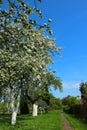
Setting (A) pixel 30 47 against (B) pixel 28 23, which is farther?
(A) pixel 30 47

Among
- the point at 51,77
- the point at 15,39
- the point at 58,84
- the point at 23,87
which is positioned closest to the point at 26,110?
the point at 58,84

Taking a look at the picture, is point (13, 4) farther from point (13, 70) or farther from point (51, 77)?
point (51, 77)

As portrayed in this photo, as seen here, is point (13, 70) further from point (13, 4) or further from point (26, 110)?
point (26, 110)

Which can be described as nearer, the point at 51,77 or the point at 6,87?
the point at 6,87

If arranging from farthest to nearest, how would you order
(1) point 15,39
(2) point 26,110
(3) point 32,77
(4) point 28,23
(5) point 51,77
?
(2) point 26,110
(5) point 51,77
(3) point 32,77
(1) point 15,39
(4) point 28,23

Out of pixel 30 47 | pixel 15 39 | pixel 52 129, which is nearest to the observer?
pixel 30 47

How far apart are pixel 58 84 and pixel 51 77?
10344 mm

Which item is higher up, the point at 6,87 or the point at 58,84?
the point at 58,84

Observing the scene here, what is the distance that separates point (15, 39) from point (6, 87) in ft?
67.0

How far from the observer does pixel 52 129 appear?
23.7 m

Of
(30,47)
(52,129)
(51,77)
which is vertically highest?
(51,77)

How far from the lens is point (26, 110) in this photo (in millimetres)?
70750

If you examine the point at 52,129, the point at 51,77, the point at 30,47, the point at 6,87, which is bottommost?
the point at 52,129

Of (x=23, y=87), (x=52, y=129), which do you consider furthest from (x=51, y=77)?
(x=52, y=129)
